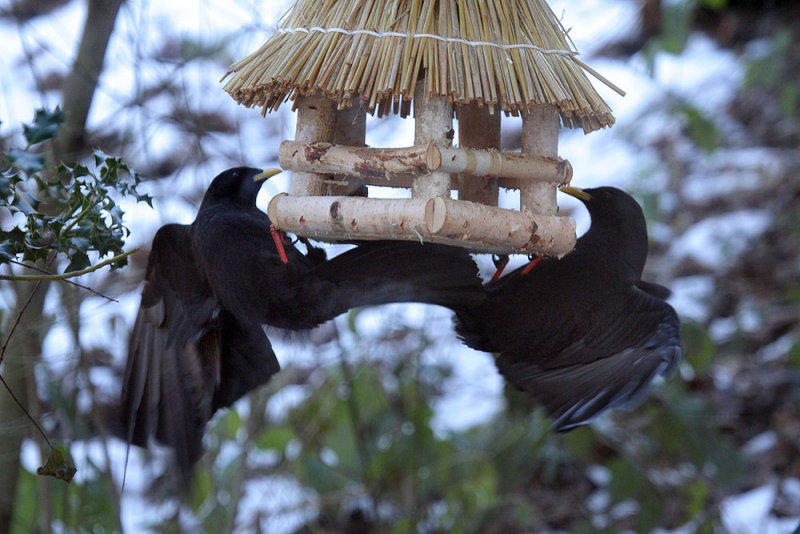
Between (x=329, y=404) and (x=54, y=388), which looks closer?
(x=54, y=388)

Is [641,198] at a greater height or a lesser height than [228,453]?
greater

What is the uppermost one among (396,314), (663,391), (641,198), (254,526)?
(641,198)

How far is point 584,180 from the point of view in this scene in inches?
132

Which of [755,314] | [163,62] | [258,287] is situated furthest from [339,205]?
A: [755,314]

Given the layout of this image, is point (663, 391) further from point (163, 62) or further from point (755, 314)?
point (163, 62)

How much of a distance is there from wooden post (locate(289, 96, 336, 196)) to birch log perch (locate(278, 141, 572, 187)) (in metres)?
0.04

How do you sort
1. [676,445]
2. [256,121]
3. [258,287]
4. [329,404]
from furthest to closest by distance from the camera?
1. [329,404]
2. [676,445]
3. [256,121]
4. [258,287]

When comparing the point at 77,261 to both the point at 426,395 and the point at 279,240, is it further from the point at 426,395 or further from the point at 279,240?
the point at 426,395

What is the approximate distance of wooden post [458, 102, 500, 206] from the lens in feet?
4.94

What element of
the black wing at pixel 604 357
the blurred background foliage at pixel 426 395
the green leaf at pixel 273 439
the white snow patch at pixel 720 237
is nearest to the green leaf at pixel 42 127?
the blurred background foliage at pixel 426 395

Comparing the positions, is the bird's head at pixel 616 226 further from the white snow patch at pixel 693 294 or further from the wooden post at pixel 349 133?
the white snow patch at pixel 693 294

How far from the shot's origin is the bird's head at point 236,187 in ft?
5.05

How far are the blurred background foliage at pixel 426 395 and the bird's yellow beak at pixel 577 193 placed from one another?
0.58 metres

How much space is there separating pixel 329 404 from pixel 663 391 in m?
1.40
